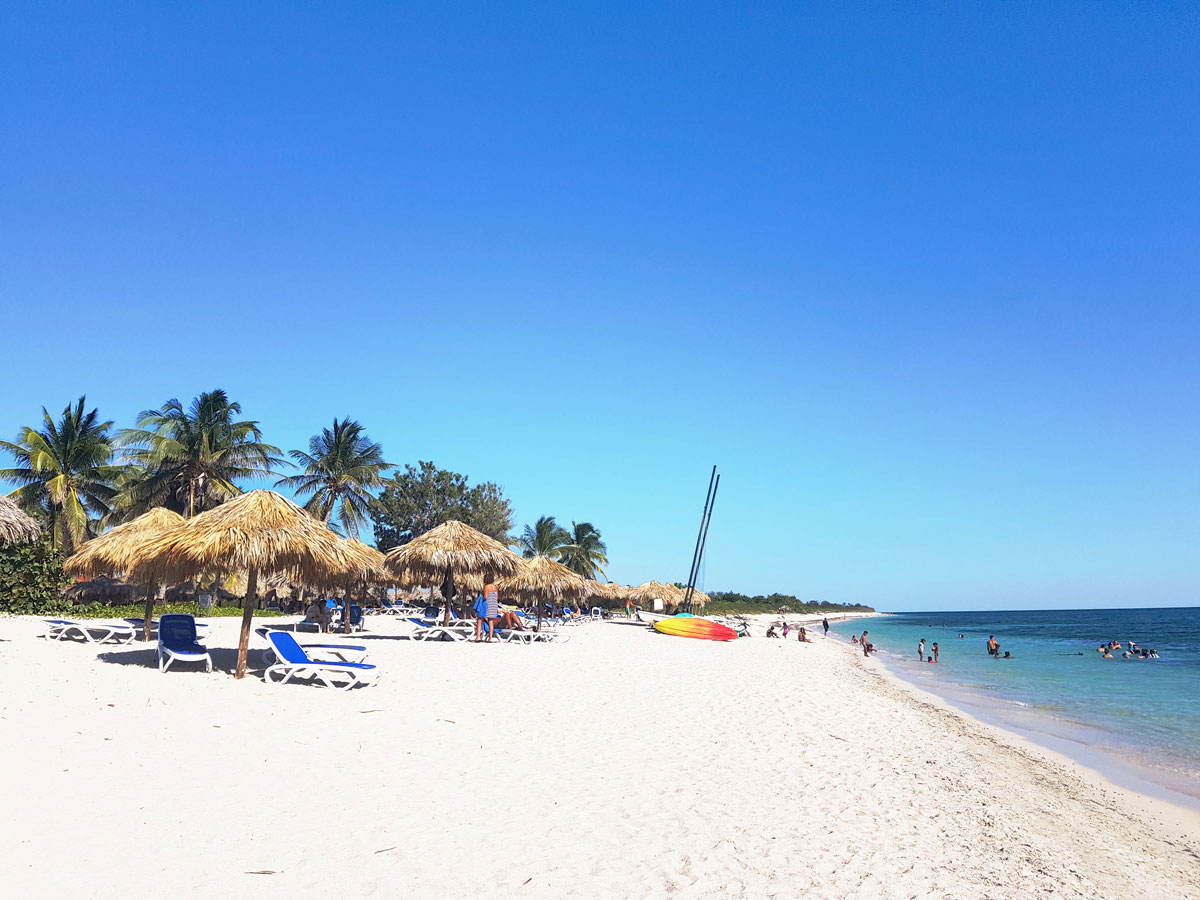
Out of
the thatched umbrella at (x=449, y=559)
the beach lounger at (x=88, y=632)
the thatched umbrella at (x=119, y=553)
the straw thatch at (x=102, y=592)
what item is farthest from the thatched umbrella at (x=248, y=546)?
the straw thatch at (x=102, y=592)

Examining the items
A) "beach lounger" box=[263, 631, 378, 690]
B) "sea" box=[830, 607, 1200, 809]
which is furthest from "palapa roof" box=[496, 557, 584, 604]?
"beach lounger" box=[263, 631, 378, 690]

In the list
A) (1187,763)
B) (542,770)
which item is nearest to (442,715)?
(542,770)

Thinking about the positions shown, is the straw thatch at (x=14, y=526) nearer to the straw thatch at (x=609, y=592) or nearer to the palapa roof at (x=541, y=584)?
the palapa roof at (x=541, y=584)

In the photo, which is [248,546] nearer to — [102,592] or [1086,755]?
[1086,755]

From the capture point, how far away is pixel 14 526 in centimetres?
1481

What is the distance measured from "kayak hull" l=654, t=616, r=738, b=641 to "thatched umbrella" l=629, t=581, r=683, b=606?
14.7 meters

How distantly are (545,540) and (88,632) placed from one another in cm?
3313

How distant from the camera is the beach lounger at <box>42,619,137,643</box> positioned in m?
13.4

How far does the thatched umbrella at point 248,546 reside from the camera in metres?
9.79

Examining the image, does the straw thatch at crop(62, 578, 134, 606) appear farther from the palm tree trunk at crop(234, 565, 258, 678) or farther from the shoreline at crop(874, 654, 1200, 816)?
the shoreline at crop(874, 654, 1200, 816)

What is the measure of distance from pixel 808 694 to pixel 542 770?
7916 millimetres

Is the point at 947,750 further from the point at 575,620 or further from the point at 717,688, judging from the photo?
the point at 575,620

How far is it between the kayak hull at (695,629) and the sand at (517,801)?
15461 mm

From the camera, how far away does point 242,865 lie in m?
4.06
